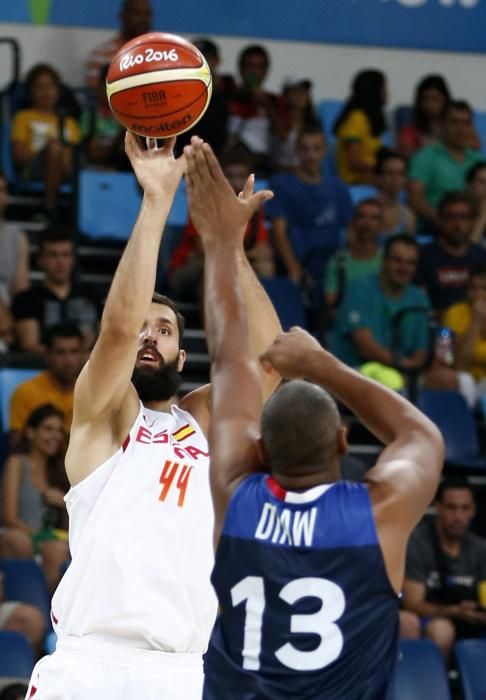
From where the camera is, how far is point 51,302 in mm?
9820

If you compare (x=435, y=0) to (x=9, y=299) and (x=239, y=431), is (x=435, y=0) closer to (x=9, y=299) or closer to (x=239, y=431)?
(x=9, y=299)

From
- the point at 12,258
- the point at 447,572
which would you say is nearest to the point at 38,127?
the point at 12,258

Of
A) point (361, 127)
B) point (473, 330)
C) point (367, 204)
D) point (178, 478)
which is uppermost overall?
point (361, 127)

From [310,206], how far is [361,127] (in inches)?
58.0

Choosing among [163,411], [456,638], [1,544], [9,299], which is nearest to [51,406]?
[1,544]

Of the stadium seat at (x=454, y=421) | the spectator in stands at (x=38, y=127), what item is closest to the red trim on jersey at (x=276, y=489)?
the stadium seat at (x=454, y=421)

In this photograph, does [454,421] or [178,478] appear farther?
[454,421]

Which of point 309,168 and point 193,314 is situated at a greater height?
point 309,168

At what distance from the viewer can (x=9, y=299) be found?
399 inches

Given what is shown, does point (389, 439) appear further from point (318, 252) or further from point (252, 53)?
point (252, 53)

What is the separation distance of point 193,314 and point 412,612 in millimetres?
2885

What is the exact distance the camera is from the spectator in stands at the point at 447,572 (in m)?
8.52

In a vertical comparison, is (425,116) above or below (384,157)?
above

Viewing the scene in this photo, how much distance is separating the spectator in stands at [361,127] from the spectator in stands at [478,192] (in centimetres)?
86
